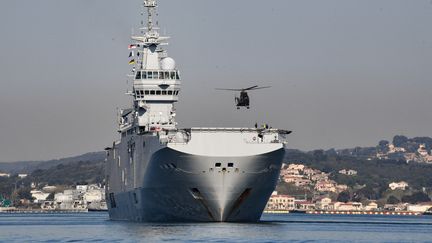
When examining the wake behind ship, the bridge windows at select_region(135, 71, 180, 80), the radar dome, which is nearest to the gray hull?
the wake behind ship

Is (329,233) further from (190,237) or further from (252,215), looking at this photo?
(190,237)

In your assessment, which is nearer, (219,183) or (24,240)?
(24,240)

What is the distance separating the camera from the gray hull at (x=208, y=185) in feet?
311

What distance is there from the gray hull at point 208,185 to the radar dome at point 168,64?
14.9 meters

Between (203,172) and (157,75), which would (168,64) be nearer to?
(157,75)

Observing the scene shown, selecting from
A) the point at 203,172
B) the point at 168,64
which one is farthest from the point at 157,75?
the point at 203,172

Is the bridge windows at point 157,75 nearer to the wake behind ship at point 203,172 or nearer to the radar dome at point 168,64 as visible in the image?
the radar dome at point 168,64

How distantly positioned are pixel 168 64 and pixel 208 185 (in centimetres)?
2100

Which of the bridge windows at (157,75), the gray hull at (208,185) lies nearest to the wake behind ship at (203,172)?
the gray hull at (208,185)

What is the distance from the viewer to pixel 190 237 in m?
82.6

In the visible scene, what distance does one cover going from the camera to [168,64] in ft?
371

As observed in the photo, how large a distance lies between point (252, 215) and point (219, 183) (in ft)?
23.5

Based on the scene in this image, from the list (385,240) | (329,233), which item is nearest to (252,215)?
(329,233)

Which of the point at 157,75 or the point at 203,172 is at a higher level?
the point at 157,75
